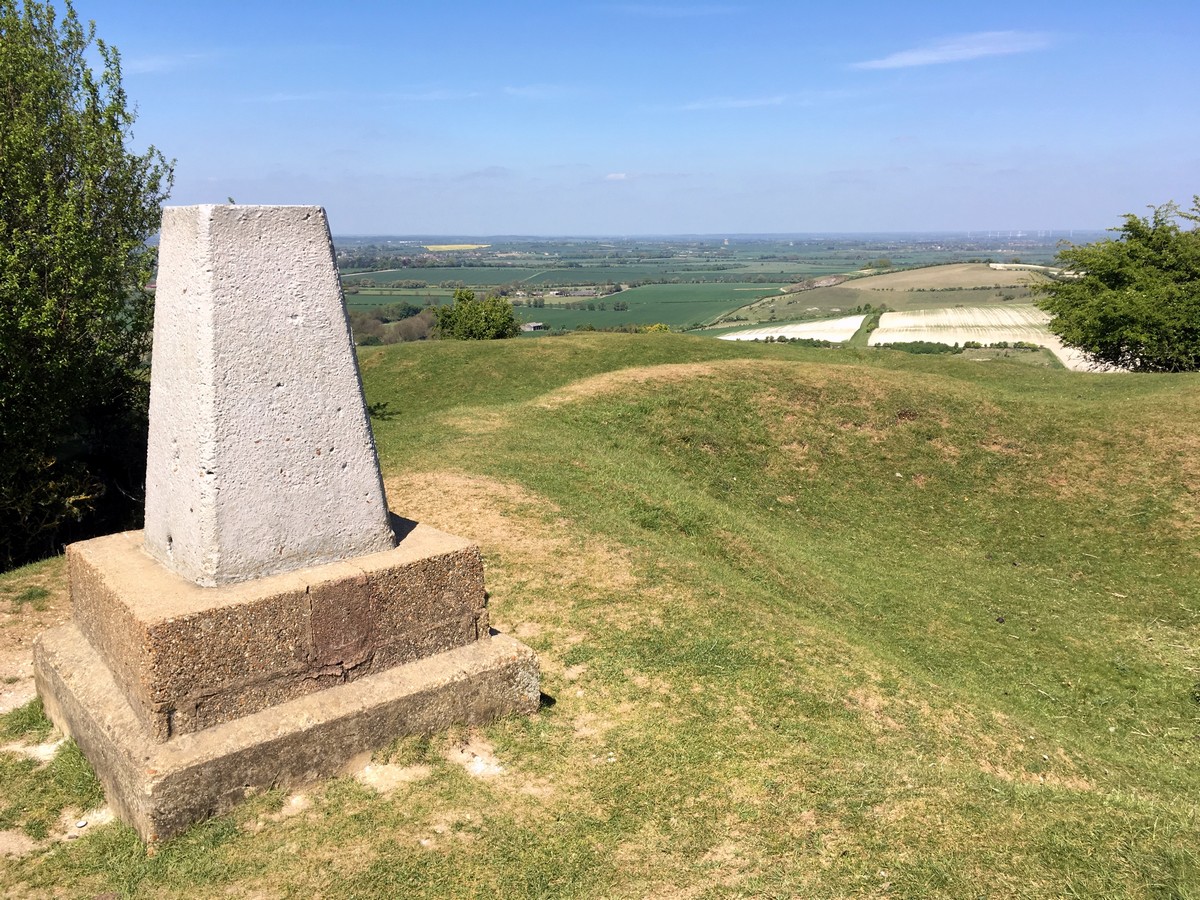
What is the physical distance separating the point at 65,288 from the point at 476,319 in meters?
31.0

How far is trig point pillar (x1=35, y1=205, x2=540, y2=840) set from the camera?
5.01m

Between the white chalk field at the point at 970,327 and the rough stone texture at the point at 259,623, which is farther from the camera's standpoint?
the white chalk field at the point at 970,327

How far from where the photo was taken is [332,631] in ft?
18.2

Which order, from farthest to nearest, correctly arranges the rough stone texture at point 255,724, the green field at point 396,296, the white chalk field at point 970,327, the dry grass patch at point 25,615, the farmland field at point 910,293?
the green field at point 396,296, the farmland field at point 910,293, the white chalk field at point 970,327, the dry grass patch at point 25,615, the rough stone texture at point 255,724

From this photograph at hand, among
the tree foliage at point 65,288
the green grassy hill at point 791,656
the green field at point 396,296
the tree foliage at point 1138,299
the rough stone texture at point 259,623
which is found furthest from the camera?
the green field at point 396,296

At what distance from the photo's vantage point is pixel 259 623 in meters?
5.23

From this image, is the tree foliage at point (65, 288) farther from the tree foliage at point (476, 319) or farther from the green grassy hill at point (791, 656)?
the tree foliage at point (476, 319)

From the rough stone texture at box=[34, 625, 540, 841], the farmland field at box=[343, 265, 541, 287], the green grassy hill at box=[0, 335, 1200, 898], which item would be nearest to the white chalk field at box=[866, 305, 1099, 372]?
the green grassy hill at box=[0, 335, 1200, 898]

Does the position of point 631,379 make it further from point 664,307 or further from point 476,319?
point 664,307

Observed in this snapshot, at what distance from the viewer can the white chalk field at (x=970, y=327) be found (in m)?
60.3

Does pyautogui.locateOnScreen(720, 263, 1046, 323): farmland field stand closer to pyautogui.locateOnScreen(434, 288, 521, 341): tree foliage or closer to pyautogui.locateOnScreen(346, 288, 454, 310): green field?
pyautogui.locateOnScreen(346, 288, 454, 310): green field

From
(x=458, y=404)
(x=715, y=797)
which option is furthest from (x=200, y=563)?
(x=458, y=404)

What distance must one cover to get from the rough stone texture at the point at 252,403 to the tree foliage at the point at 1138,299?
35.0 meters

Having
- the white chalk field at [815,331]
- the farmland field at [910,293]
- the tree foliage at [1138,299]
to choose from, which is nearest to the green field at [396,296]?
the white chalk field at [815,331]
